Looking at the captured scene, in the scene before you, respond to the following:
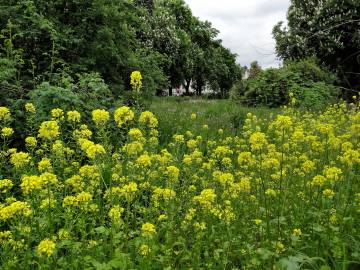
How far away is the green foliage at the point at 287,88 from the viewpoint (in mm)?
15332

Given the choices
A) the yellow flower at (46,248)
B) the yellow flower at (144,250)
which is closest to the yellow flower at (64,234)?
the yellow flower at (46,248)

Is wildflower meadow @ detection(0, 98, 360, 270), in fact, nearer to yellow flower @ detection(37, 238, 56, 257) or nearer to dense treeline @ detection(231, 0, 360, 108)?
yellow flower @ detection(37, 238, 56, 257)

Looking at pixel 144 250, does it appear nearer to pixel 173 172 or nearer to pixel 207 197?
pixel 207 197

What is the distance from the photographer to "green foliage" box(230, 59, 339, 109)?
604 inches

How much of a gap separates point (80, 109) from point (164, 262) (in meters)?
3.53

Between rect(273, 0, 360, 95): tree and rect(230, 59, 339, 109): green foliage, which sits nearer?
rect(230, 59, 339, 109): green foliage

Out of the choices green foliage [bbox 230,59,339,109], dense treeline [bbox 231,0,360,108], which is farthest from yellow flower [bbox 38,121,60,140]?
green foliage [bbox 230,59,339,109]

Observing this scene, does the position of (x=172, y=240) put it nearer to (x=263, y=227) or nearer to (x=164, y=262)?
(x=164, y=262)

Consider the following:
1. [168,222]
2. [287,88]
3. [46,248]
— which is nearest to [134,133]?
A: [168,222]

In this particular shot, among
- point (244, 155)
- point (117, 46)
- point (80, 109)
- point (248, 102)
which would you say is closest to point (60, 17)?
point (117, 46)

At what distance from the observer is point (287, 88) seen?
16344 mm

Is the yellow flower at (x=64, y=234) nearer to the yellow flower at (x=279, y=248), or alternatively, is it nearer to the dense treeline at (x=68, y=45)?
the yellow flower at (x=279, y=248)

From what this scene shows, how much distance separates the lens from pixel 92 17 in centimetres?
802

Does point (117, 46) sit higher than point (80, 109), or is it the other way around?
point (117, 46)
